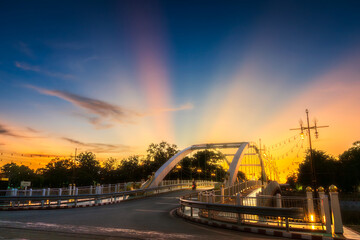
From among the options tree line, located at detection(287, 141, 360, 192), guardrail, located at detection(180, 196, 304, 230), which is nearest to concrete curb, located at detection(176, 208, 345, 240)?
guardrail, located at detection(180, 196, 304, 230)

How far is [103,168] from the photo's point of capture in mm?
90375

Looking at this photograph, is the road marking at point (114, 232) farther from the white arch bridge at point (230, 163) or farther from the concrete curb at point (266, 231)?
the white arch bridge at point (230, 163)

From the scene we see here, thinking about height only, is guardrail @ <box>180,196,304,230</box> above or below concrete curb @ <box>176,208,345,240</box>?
above

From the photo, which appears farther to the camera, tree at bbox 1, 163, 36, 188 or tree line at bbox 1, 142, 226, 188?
tree at bbox 1, 163, 36, 188

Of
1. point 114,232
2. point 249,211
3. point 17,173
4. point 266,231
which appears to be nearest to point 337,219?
point 266,231

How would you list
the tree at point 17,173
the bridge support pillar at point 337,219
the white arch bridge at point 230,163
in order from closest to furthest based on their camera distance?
the bridge support pillar at point 337,219 < the white arch bridge at point 230,163 < the tree at point 17,173

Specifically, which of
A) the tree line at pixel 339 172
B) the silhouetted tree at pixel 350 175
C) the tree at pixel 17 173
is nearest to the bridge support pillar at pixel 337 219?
the tree line at pixel 339 172

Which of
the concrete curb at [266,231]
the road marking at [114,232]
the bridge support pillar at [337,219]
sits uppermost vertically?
the bridge support pillar at [337,219]

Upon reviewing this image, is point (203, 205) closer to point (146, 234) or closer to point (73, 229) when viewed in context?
point (146, 234)

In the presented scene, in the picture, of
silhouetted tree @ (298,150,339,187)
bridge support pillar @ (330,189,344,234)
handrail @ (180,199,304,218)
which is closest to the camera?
bridge support pillar @ (330,189,344,234)

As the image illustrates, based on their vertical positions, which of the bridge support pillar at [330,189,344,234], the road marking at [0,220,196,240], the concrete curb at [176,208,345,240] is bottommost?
Result: the concrete curb at [176,208,345,240]

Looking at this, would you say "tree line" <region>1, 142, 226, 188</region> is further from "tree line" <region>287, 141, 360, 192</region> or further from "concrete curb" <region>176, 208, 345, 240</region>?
"concrete curb" <region>176, 208, 345, 240</region>

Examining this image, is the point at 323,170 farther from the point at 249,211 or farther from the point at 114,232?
the point at 114,232

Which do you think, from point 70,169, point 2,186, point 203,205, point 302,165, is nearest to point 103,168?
point 70,169
